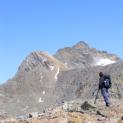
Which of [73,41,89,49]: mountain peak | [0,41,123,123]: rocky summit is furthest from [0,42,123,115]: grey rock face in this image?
[73,41,89,49]: mountain peak

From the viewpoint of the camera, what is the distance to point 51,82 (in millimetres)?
75812

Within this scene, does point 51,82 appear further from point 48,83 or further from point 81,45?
point 81,45

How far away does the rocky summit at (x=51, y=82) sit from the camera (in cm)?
6406

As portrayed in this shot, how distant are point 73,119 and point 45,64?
196 ft

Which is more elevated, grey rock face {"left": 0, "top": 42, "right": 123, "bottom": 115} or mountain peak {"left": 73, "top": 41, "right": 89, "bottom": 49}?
mountain peak {"left": 73, "top": 41, "right": 89, "bottom": 49}

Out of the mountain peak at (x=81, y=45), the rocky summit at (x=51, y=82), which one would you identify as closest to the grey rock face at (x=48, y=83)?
the rocky summit at (x=51, y=82)

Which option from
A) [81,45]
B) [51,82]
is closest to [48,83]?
[51,82]

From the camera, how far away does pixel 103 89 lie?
2580 centimetres

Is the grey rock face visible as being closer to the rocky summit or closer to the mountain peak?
the rocky summit

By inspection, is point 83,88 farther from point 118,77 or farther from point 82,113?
point 82,113

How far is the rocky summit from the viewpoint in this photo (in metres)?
64.1

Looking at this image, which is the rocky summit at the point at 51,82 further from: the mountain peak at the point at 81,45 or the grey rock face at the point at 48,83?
the mountain peak at the point at 81,45

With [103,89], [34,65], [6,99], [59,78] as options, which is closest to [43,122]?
[103,89]

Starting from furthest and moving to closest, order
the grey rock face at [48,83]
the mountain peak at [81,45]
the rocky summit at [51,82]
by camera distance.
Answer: the mountain peak at [81,45], the grey rock face at [48,83], the rocky summit at [51,82]
